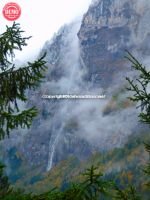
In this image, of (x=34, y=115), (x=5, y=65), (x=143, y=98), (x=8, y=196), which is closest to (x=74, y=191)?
(x=8, y=196)

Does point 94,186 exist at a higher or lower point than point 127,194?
higher

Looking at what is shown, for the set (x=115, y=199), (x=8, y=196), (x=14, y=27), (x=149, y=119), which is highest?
(x=14, y=27)

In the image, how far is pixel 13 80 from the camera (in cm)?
1200

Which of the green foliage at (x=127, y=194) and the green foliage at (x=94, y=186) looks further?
the green foliage at (x=127, y=194)

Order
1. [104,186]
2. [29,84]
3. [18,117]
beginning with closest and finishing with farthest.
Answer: [104,186], [18,117], [29,84]

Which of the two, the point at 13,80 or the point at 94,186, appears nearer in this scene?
the point at 94,186

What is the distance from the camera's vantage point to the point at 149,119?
11.5 m

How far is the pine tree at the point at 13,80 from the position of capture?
11.4 m

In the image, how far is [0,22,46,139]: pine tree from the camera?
447 inches

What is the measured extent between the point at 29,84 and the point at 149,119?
10.2 ft

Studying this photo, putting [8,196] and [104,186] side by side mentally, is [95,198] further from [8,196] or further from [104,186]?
[8,196]

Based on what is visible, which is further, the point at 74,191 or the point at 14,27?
the point at 14,27

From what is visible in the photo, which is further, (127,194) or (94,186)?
(127,194)

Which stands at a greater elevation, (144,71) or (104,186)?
(144,71)
